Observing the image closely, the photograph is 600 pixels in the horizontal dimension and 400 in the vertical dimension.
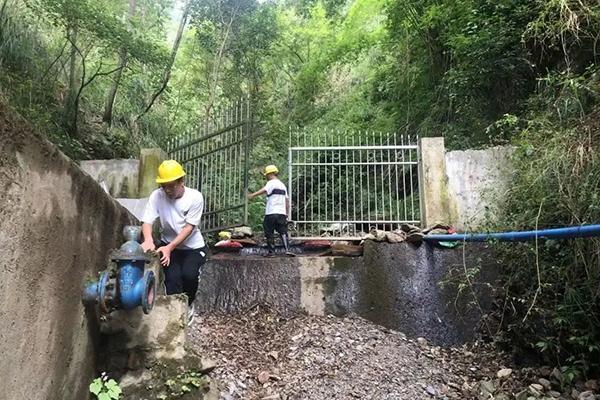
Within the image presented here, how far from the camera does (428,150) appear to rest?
20.8 ft

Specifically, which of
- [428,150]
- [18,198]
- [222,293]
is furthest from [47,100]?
[18,198]

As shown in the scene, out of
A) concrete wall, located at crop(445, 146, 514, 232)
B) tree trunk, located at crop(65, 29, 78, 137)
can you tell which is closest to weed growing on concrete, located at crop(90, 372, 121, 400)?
concrete wall, located at crop(445, 146, 514, 232)

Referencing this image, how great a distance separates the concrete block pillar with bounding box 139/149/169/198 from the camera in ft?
23.1

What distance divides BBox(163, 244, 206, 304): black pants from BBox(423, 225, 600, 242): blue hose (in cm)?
293

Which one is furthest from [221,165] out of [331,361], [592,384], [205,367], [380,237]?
[592,384]

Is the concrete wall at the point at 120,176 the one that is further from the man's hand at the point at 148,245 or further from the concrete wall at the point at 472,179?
the concrete wall at the point at 472,179

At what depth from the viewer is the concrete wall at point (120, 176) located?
744 cm

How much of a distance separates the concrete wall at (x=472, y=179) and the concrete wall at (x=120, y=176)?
5.39 metres

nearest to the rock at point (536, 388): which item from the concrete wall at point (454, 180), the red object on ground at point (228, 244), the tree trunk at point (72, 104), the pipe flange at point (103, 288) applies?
the concrete wall at point (454, 180)

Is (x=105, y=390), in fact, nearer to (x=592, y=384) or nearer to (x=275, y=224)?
(x=592, y=384)

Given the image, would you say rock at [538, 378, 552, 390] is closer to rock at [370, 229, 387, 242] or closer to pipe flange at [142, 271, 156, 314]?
rock at [370, 229, 387, 242]

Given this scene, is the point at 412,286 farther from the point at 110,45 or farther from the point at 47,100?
the point at 47,100

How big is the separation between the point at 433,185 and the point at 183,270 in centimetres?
416

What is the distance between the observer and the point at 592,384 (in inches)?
127
